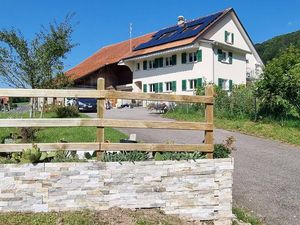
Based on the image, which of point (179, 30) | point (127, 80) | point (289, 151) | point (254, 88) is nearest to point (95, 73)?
point (127, 80)

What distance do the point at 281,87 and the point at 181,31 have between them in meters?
21.1

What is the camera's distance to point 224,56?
3691 centimetres

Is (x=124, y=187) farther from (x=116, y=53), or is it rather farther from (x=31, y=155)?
(x=116, y=53)

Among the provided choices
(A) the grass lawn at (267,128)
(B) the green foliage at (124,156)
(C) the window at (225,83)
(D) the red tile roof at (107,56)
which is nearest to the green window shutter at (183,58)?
(C) the window at (225,83)

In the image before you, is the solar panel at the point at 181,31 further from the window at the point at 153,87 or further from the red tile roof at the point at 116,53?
the window at the point at 153,87

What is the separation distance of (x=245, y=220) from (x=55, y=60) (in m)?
11.8

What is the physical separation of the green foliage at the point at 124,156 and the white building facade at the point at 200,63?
2636cm

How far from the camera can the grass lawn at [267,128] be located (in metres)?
15.4

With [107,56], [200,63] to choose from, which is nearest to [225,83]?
[200,63]

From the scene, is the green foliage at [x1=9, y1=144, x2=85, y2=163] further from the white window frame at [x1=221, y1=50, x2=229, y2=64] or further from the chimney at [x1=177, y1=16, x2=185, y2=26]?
the chimney at [x1=177, y1=16, x2=185, y2=26]

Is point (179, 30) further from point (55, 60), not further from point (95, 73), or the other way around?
point (55, 60)

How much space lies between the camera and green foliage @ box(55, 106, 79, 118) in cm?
1948

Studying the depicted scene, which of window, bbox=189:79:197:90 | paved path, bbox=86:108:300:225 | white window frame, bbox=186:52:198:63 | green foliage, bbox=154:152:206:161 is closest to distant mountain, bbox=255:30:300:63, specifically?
white window frame, bbox=186:52:198:63

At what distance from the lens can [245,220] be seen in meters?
6.90
